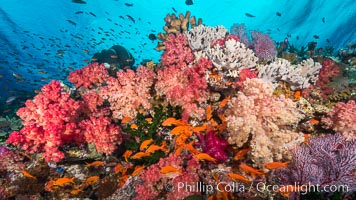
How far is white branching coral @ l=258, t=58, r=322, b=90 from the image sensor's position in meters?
5.46

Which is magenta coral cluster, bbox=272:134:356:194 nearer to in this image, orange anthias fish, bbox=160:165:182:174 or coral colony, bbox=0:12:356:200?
coral colony, bbox=0:12:356:200

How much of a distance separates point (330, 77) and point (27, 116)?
7804 mm

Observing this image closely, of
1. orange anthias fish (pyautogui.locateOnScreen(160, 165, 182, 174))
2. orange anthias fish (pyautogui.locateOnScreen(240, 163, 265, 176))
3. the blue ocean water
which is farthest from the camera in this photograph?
the blue ocean water

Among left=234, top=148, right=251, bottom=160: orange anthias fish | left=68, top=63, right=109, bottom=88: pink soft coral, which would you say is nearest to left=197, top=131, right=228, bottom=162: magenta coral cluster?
left=234, top=148, right=251, bottom=160: orange anthias fish

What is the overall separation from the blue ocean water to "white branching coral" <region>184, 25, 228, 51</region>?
58.7 ft

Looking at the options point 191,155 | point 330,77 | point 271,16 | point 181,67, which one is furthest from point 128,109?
point 271,16

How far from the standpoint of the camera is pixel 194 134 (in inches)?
200

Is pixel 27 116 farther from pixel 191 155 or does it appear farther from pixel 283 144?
pixel 283 144

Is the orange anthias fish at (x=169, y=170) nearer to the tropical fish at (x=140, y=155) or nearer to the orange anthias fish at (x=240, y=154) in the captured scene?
the tropical fish at (x=140, y=155)

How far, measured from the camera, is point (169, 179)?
4.23 m

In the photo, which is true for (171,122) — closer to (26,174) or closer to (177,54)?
(177,54)

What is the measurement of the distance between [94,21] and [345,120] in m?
39.3

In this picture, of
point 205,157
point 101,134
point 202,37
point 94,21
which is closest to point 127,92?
point 101,134

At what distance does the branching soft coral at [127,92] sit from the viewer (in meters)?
5.60
